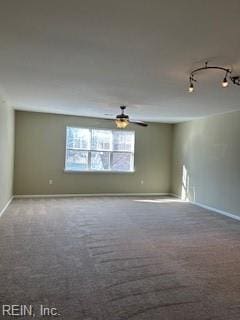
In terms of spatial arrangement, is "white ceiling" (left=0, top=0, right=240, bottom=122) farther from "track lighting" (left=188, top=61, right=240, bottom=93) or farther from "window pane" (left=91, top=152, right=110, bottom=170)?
"window pane" (left=91, top=152, right=110, bottom=170)

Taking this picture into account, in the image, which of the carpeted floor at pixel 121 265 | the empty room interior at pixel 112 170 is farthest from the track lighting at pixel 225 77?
the carpeted floor at pixel 121 265

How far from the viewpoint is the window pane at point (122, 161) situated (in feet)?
28.3

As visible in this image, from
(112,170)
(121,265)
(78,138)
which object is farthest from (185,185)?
(121,265)

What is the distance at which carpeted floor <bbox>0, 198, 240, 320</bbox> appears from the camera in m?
2.38

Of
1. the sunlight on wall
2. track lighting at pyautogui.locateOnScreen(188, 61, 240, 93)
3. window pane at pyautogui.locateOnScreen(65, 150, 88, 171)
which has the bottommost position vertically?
the sunlight on wall

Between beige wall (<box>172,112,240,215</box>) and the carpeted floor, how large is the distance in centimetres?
92

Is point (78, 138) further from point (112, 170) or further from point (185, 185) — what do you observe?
point (185, 185)

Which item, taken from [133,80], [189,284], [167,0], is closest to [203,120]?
[133,80]

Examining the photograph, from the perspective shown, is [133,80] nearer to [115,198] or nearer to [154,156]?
[115,198]

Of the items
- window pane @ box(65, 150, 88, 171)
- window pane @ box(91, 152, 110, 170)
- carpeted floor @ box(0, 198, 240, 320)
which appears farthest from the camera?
window pane @ box(91, 152, 110, 170)

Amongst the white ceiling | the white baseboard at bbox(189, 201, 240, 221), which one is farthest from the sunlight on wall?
the white ceiling

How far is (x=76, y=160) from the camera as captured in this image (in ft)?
27.0

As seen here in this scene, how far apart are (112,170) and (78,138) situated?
1.49 metres

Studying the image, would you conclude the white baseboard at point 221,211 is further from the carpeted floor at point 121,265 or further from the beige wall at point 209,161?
the carpeted floor at point 121,265
